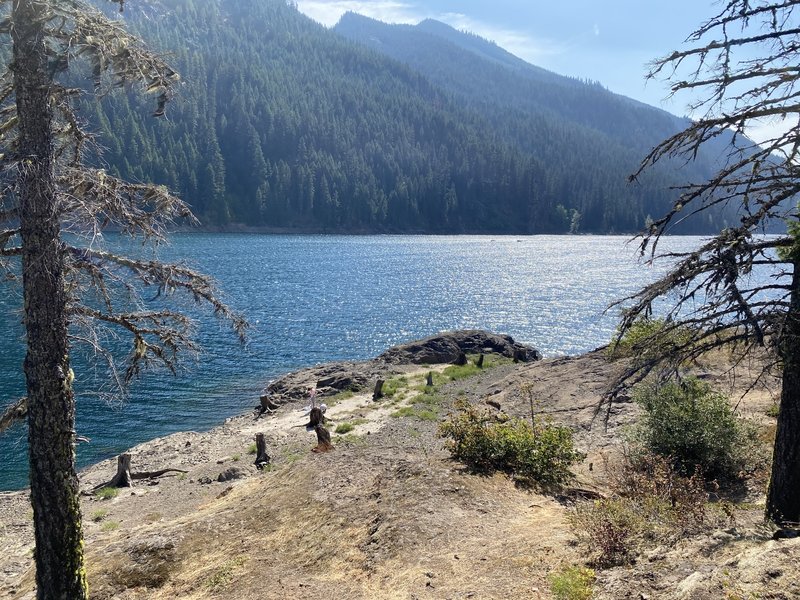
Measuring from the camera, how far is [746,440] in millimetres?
12734

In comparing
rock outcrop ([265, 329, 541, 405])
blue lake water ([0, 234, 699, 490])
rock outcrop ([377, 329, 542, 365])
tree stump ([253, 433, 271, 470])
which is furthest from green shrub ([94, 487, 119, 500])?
rock outcrop ([377, 329, 542, 365])

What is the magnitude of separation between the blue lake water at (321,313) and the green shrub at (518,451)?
4727mm

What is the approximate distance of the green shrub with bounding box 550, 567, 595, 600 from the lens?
A: 7203 millimetres

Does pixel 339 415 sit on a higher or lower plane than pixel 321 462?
lower

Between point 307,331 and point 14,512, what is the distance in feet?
121

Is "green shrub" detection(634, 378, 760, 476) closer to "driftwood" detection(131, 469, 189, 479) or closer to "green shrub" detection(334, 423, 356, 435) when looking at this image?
"green shrub" detection(334, 423, 356, 435)

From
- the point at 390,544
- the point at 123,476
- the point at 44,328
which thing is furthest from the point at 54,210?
the point at 123,476

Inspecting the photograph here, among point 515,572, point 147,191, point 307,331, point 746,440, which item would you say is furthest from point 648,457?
point 307,331

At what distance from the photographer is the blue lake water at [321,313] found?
105 feet

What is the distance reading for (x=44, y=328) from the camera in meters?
8.09

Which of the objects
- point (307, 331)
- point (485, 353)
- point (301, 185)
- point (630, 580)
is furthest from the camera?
point (301, 185)

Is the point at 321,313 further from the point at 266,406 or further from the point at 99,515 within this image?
the point at 99,515

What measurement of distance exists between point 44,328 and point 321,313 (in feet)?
183

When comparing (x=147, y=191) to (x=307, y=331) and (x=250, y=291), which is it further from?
(x=250, y=291)
